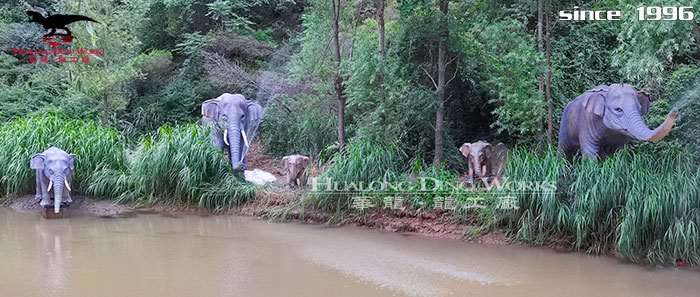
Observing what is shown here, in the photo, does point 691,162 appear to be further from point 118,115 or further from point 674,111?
point 118,115

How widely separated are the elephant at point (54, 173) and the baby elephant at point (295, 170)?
3238mm

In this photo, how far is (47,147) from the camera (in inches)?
401

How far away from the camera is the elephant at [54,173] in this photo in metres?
8.87

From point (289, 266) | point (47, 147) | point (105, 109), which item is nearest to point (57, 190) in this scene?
point (47, 147)

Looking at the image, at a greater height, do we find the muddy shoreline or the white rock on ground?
the white rock on ground

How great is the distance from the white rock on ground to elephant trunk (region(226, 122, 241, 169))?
1.02 feet

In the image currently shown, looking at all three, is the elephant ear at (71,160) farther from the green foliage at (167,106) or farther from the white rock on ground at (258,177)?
the green foliage at (167,106)

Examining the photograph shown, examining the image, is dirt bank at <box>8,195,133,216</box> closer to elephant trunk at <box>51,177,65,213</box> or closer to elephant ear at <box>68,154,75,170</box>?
elephant trunk at <box>51,177,65,213</box>

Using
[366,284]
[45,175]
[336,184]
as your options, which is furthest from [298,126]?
[366,284]

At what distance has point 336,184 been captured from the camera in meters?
Result: 8.59

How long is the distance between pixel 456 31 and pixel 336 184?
3.02 metres

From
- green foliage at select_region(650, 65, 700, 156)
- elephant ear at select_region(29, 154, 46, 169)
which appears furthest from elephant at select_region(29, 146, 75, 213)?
green foliage at select_region(650, 65, 700, 156)

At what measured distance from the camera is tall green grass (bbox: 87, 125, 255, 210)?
30.9 feet

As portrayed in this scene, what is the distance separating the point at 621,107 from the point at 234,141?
6142mm
